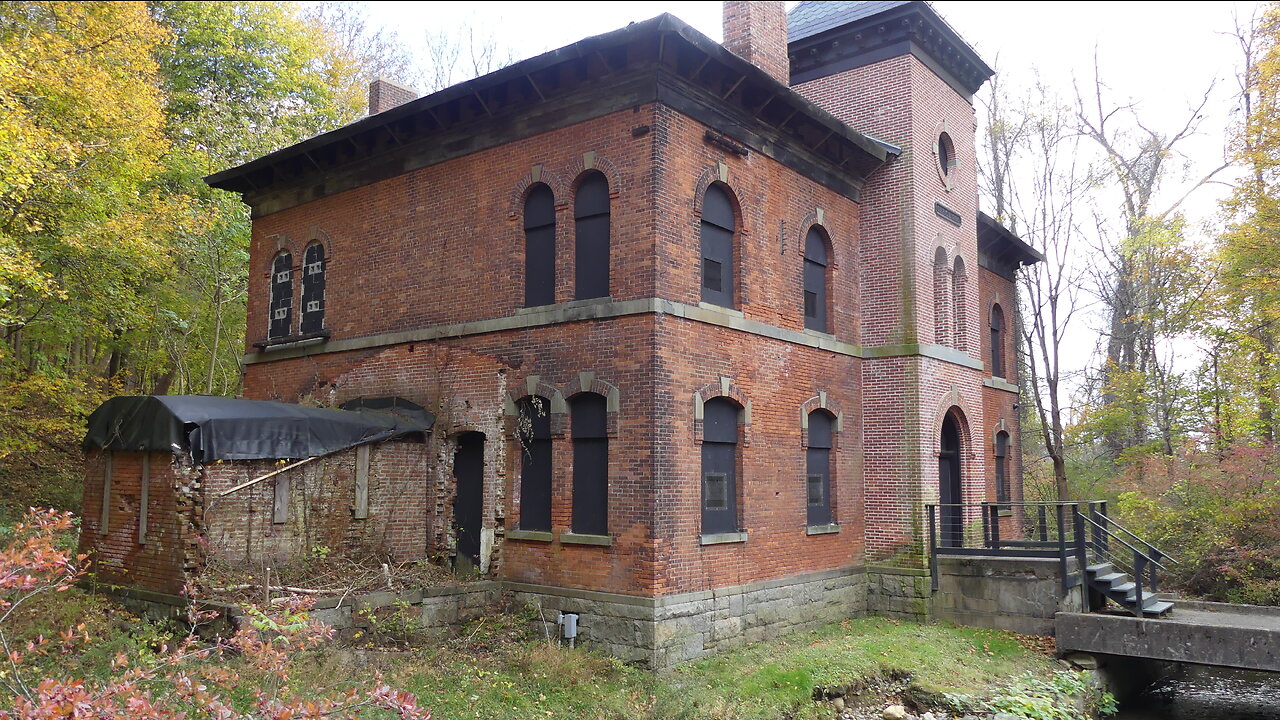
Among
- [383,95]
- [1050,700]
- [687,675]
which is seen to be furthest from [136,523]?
[1050,700]

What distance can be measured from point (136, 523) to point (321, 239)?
6.70 meters

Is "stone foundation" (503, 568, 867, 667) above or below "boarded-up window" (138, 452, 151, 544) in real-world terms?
below

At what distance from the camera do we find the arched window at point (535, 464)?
13031 mm

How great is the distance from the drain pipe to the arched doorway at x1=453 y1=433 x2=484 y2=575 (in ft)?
7.22

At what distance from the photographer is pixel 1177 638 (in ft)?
41.8

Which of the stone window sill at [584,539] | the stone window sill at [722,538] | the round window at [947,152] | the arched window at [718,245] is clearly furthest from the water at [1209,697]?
the round window at [947,152]

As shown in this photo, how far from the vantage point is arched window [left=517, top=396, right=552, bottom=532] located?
1303 centimetres

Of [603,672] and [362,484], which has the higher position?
[362,484]

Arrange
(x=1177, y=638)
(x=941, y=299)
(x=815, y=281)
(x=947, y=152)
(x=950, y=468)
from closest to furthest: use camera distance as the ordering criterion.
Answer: (x=1177, y=638)
(x=815, y=281)
(x=941, y=299)
(x=950, y=468)
(x=947, y=152)

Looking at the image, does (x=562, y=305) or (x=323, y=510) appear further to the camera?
(x=323, y=510)

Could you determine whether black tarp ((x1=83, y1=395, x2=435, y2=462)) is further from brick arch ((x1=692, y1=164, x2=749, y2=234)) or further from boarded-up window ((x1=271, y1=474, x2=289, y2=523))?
brick arch ((x1=692, y1=164, x2=749, y2=234))

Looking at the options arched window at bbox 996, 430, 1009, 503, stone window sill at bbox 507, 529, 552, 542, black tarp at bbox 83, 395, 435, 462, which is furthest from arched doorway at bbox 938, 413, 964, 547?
black tarp at bbox 83, 395, 435, 462

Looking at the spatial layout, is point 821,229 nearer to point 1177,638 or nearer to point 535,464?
point 535,464

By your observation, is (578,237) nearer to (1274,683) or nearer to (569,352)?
(569,352)
